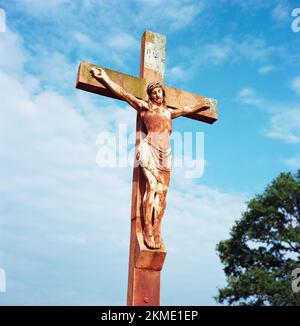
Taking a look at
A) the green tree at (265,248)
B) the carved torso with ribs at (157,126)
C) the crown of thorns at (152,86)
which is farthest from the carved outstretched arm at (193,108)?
the green tree at (265,248)

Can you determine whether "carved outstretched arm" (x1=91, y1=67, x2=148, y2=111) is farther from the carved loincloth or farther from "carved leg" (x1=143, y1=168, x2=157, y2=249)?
"carved leg" (x1=143, y1=168, x2=157, y2=249)

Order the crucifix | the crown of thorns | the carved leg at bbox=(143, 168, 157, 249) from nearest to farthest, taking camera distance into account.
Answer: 1. the crucifix
2. the carved leg at bbox=(143, 168, 157, 249)
3. the crown of thorns

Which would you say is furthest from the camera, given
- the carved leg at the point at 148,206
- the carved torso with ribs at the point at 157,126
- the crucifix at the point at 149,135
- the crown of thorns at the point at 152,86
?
the crown of thorns at the point at 152,86

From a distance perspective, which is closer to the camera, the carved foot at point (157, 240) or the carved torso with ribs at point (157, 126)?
the carved foot at point (157, 240)

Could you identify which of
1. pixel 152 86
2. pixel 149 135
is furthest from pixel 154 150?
pixel 152 86

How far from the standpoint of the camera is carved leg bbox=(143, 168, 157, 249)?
6.06 metres

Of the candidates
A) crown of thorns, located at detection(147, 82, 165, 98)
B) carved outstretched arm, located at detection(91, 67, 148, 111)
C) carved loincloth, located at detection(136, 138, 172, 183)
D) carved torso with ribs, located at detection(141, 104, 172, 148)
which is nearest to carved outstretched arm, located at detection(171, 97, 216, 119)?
carved torso with ribs, located at detection(141, 104, 172, 148)

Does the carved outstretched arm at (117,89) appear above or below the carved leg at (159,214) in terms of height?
above

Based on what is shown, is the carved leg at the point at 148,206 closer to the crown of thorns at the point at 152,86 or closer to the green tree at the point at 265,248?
the crown of thorns at the point at 152,86

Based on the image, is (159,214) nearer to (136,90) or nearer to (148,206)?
(148,206)

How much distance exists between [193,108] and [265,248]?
11779mm

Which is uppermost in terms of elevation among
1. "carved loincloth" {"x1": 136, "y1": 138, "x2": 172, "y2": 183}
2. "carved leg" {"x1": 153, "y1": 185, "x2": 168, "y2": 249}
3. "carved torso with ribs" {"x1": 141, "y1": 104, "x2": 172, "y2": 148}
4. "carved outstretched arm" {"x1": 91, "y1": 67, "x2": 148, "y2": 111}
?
"carved outstretched arm" {"x1": 91, "y1": 67, "x2": 148, "y2": 111}

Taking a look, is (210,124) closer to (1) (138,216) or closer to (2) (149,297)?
(1) (138,216)

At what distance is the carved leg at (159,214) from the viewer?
612 cm
